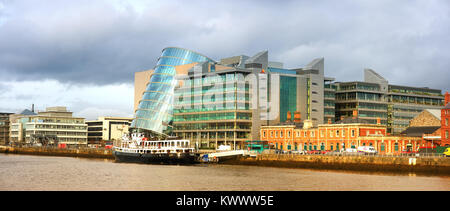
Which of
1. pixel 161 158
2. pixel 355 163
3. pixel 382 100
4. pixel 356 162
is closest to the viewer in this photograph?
pixel 355 163

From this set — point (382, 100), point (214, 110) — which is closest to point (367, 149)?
point (214, 110)

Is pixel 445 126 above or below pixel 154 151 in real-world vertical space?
above

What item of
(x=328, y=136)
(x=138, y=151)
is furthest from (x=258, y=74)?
(x=138, y=151)

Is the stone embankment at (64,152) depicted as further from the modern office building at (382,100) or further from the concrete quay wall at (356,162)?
the modern office building at (382,100)

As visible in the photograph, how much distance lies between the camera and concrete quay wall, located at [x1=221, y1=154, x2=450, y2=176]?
253 feet

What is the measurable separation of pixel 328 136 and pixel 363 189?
57056 millimetres

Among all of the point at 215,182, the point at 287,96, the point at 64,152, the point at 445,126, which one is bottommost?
the point at 215,182

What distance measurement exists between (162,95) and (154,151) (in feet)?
159

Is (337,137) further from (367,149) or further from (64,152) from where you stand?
(64,152)

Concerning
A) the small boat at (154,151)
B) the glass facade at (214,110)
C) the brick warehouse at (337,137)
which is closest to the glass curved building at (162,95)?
the glass facade at (214,110)

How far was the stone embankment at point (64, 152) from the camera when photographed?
144 m

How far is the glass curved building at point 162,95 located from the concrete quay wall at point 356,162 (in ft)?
155

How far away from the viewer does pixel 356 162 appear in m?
87.1

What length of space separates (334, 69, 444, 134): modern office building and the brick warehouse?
3860cm
